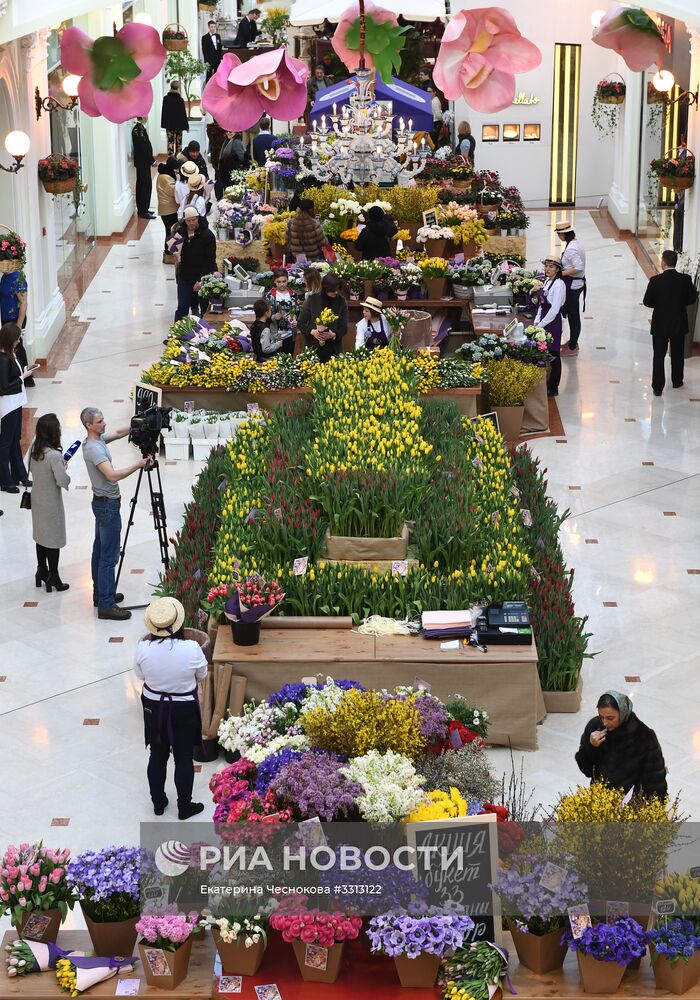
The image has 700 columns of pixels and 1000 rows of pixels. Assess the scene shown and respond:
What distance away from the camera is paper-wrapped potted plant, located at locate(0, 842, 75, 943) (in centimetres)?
507

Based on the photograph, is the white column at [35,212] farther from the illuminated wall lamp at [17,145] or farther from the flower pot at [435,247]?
the flower pot at [435,247]

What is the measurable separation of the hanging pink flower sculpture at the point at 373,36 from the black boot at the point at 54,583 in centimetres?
431

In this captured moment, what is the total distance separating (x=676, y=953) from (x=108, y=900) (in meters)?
2.03

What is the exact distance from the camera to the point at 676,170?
50.8 feet

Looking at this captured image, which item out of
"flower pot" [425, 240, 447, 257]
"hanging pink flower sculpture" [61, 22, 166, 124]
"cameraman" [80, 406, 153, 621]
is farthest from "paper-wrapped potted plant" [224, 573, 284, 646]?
"flower pot" [425, 240, 447, 257]

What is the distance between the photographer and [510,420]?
500 inches

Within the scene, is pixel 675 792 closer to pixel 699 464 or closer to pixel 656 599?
pixel 656 599

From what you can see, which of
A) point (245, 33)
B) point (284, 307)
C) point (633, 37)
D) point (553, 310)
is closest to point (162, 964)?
point (633, 37)

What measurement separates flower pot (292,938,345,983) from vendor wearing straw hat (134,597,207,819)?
6.59 feet

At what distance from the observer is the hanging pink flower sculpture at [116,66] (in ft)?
23.6

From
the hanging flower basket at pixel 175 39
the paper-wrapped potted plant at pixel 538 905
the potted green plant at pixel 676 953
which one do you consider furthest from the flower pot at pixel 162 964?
the hanging flower basket at pixel 175 39

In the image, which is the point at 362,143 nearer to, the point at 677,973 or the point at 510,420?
the point at 510,420

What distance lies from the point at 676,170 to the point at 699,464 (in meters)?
4.71

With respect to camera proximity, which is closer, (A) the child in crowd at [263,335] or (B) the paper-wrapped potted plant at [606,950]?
(B) the paper-wrapped potted plant at [606,950]
